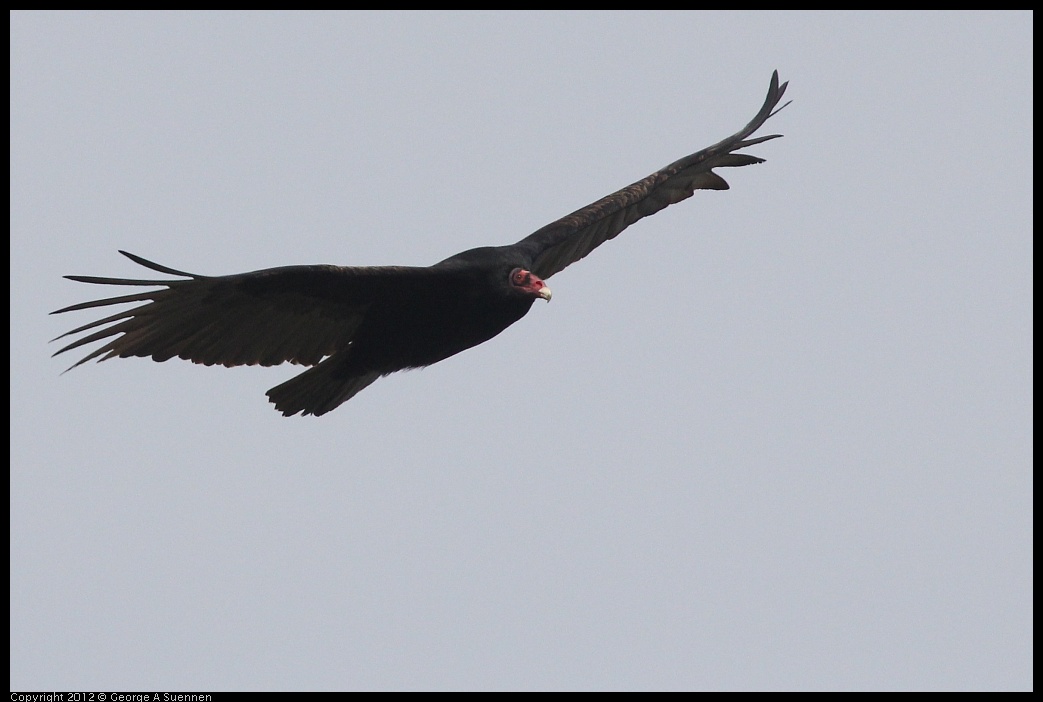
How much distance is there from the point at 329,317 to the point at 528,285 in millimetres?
1116

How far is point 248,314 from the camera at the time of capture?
746 cm

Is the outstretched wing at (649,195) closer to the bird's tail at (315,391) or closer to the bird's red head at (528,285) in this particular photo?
the bird's red head at (528,285)

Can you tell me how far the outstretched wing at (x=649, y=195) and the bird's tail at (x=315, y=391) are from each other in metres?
1.69

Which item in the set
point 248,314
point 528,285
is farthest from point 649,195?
point 248,314

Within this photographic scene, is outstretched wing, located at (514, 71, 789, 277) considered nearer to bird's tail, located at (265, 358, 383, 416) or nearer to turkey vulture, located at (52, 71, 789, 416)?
turkey vulture, located at (52, 71, 789, 416)

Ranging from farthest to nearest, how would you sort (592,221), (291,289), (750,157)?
(750,157) < (592,221) < (291,289)

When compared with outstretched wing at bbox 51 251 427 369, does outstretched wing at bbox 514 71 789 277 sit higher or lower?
higher

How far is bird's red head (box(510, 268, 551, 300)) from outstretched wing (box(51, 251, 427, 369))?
61 cm

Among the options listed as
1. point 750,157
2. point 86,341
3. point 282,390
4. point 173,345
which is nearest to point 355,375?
point 282,390

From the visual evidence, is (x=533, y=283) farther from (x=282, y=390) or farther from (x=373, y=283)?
(x=282, y=390)

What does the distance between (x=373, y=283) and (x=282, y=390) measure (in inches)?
36.5

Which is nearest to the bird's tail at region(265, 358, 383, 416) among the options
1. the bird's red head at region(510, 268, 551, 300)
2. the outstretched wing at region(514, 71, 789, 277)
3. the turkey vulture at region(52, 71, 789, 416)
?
the turkey vulture at region(52, 71, 789, 416)

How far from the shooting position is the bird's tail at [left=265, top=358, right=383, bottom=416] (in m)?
7.93

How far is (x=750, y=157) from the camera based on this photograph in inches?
383
